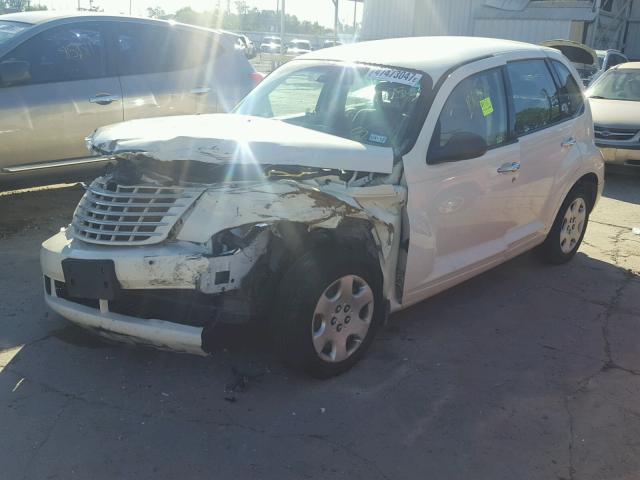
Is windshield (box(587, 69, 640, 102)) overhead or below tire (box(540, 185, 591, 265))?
overhead

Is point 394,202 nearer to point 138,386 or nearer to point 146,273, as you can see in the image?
point 146,273

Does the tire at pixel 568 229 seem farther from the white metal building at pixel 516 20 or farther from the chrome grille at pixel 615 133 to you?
the white metal building at pixel 516 20

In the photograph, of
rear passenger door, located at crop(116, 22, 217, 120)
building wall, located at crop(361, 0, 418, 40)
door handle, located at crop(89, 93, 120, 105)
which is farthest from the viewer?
building wall, located at crop(361, 0, 418, 40)

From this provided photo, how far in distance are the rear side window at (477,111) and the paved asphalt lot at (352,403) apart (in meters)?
1.30

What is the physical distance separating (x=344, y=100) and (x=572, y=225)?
2.53m

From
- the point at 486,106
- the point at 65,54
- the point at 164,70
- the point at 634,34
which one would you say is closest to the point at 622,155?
the point at 486,106

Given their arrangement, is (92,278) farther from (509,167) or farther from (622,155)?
(622,155)

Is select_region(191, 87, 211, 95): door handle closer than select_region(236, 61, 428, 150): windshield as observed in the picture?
No

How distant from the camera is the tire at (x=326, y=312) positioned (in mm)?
3305

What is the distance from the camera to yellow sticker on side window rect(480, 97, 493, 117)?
4.33m

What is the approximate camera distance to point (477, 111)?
14.1ft

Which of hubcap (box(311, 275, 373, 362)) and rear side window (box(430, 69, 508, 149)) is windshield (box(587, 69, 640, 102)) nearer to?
rear side window (box(430, 69, 508, 149))

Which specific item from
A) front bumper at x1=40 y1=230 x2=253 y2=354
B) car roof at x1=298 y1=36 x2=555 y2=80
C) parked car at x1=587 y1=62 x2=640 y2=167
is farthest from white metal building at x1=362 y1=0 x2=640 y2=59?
front bumper at x1=40 y1=230 x2=253 y2=354

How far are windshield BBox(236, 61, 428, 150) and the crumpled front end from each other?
701 mm
